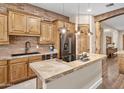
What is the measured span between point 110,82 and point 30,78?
2.63 metres

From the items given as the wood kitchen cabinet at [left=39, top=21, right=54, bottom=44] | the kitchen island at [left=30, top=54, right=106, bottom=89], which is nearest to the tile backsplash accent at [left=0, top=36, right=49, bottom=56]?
the wood kitchen cabinet at [left=39, top=21, right=54, bottom=44]

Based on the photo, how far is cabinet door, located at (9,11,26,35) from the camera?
13.3 feet

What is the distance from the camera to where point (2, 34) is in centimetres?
387

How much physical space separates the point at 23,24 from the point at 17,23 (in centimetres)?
23

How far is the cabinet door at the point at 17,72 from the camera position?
12.8ft

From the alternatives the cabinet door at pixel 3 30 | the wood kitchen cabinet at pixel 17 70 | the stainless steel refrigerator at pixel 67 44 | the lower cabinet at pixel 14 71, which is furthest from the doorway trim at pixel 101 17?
the cabinet door at pixel 3 30

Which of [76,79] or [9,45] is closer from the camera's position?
[76,79]

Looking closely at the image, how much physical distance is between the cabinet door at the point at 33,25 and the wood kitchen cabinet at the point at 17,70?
105cm

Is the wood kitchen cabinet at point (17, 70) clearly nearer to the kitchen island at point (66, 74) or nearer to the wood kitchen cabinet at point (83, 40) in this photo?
the kitchen island at point (66, 74)

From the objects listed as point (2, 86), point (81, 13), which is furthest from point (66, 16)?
point (2, 86)

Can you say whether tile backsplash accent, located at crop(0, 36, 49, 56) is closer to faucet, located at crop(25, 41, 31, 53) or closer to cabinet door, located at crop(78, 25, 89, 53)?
faucet, located at crop(25, 41, 31, 53)

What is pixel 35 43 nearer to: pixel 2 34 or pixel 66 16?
pixel 2 34

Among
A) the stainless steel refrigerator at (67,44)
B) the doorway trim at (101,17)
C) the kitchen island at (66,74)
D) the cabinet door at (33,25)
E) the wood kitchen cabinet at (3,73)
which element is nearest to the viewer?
the kitchen island at (66,74)

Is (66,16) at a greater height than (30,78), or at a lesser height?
greater
